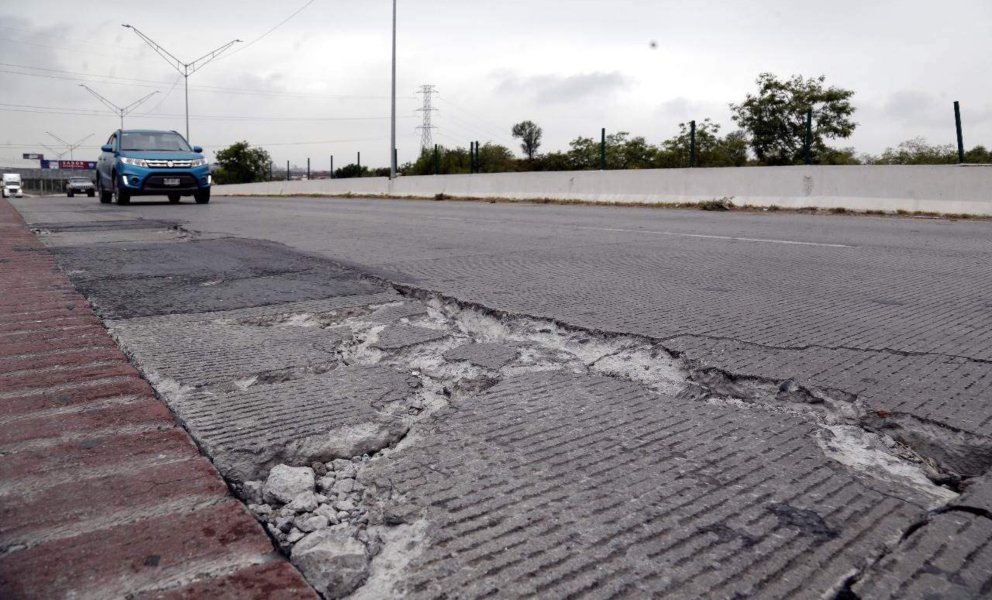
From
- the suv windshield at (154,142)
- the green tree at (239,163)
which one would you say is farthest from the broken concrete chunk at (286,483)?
the green tree at (239,163)

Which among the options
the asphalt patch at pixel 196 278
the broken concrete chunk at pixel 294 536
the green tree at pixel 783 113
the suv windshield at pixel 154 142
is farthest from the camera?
the green tree at pixel 783 113

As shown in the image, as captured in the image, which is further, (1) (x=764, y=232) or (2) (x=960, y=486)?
(1) (x=764, y=232)

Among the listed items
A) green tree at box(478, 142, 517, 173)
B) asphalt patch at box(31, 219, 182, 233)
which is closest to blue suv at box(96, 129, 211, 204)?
asphalt patch at box(31, 219, 182, 233)

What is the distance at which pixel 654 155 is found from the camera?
49125 millimetres

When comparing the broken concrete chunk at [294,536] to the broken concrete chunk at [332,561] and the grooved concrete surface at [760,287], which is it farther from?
the grooved concrete surface at [760,287]

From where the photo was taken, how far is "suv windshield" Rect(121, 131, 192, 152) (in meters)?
14.5

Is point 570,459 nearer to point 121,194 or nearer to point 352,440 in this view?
point 352,440

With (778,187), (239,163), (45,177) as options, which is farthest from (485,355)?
(45,177)

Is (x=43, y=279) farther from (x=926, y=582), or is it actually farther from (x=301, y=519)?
(x=926, y=582)

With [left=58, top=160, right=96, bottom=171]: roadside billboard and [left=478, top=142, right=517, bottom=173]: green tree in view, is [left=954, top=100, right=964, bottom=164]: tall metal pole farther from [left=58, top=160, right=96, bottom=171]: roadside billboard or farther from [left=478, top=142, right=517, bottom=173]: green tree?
[left=58, top=160, right=96, bottom=171]: roadside billboard

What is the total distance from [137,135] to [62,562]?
15.4 metres

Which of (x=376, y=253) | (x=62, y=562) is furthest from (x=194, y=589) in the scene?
(x=376, y=253)

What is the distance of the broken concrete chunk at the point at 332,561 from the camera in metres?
1.39

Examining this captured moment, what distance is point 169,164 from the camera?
47.1 ft
